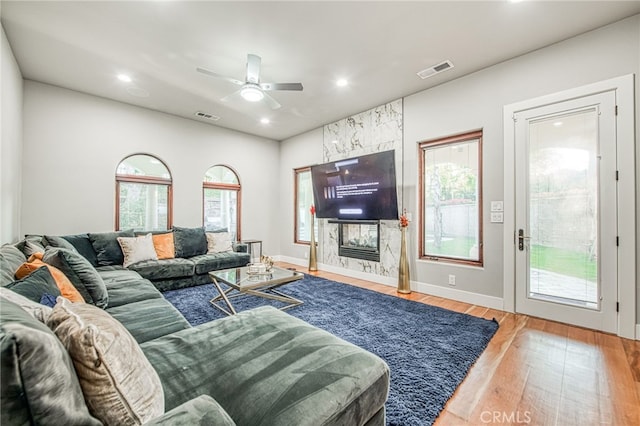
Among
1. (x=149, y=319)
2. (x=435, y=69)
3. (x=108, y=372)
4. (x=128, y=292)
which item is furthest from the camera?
(x=435, y=69)

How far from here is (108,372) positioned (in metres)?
0.73

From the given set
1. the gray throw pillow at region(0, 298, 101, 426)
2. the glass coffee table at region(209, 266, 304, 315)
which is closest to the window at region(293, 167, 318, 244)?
the glass coffee table at region(209, 266, 304, 315)

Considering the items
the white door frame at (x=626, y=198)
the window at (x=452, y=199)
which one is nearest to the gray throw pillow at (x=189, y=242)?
the window at (x=452, y=199)

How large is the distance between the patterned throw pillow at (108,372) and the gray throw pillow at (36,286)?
705 mm

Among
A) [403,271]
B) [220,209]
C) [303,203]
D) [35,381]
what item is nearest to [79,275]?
[35,381]

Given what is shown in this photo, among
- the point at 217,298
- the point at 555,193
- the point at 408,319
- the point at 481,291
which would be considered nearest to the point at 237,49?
the point at 217,298

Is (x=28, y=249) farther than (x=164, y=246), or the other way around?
(x=164, y=246)

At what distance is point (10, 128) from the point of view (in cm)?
291

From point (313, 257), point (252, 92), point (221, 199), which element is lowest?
point (313, 257)

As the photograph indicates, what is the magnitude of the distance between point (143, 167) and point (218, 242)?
1847 millimetres

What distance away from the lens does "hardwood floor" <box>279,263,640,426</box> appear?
1544 mm

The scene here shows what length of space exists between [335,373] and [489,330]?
220cm

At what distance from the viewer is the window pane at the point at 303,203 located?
5.95 m

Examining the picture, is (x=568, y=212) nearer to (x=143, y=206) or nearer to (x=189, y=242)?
(x=189, y=242)
